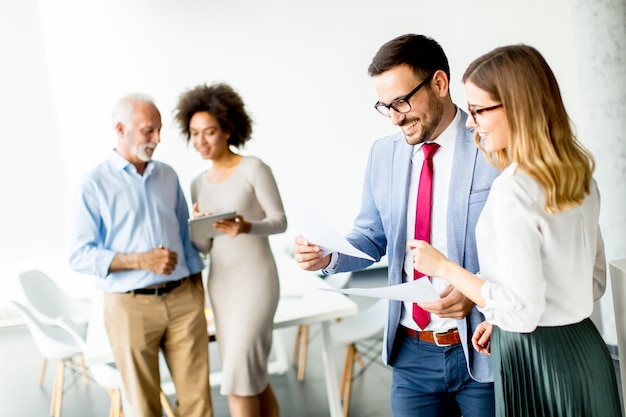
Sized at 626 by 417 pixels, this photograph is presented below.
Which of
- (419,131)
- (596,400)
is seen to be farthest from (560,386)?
(419,131)

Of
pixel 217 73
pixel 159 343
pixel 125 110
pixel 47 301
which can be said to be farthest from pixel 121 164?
pixel 217 73

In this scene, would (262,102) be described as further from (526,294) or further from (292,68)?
(526,294)

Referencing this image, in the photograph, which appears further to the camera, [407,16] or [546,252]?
[407,16]

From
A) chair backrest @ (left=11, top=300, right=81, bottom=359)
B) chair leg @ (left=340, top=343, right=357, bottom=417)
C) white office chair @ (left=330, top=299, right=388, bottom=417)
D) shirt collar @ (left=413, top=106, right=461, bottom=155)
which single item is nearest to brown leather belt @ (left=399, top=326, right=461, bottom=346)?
shirt collar @ (left=413, top=106, right=461, bottom=155)

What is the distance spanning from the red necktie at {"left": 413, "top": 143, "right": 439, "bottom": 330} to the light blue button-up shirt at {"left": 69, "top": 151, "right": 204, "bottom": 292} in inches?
63.0

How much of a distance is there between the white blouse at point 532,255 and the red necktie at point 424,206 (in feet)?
1.03

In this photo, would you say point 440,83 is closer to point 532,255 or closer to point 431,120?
point 431,120

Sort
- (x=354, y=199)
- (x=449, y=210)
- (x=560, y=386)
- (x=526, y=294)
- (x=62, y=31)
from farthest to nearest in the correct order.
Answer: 1. (x=354, y=199)
2. (x=62, y=31)
3. (x=449, y=210)
4. (x=560, y=386)
5. (x=526, y=294)

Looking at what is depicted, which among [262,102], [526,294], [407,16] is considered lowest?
[526,294]

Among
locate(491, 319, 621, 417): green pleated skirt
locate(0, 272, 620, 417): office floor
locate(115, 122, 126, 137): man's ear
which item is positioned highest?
locate(115, 122, 126, 137): man's ear

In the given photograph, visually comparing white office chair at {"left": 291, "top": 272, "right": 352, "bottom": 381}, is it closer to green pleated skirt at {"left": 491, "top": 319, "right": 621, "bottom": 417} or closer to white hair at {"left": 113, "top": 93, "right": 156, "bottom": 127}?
white hair at {"left": 113, "top": 93, "right": 156, "bottom": 127}

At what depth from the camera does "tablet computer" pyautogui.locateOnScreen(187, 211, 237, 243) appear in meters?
2.96

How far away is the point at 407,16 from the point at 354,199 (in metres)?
2.17

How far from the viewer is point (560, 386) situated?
1.58 m
